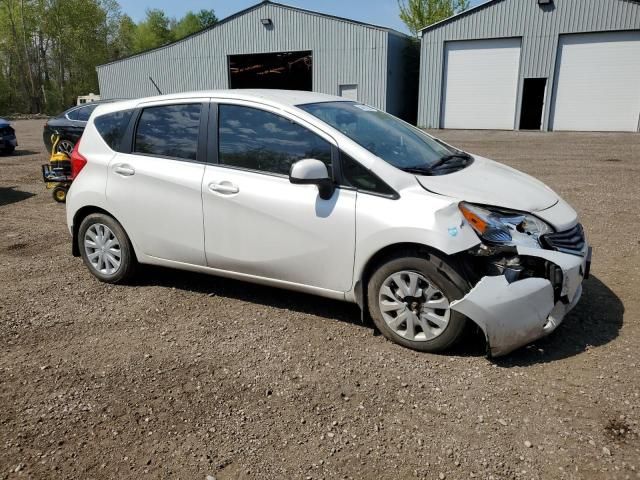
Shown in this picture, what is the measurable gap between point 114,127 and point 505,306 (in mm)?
3588

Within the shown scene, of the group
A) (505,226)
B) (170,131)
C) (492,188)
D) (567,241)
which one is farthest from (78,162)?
(567,241)

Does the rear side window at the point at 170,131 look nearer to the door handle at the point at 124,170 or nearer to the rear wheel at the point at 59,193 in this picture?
the door handle at the point at 124,170

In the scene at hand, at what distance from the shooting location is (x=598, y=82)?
22.7 metres

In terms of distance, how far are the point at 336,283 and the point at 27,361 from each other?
2162mm

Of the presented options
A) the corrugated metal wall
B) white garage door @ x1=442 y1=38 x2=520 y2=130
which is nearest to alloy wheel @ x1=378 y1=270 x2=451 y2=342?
white garage door @ x1=442 y1=38 x2=520 y2=130

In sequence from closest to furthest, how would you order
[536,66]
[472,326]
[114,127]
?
[472,326]
[114,127]
[536,66]

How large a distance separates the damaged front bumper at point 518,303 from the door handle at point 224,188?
1804mm

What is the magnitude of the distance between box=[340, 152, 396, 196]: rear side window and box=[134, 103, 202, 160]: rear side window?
51.6 inches

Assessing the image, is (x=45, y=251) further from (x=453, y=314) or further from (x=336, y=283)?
(x=453, y=314)

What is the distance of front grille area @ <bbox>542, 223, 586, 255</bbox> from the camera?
3.44 metres

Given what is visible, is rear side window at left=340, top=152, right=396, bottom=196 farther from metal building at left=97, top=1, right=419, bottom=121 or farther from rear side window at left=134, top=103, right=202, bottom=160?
metal building at left=97, top=1, right=419, bottom=121

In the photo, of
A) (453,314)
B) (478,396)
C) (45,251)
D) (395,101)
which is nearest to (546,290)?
(453,314)

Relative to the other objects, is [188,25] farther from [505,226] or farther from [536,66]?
[505,226]

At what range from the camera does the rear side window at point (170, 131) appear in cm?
433
